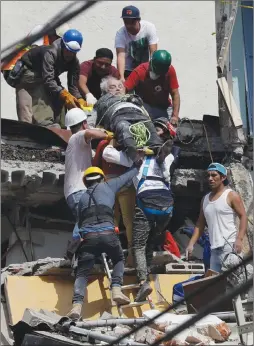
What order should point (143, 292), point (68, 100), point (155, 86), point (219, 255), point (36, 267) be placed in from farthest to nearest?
point (68, 100), point (155, 86), point (36, 267), point (143, 292), point (219, 255)

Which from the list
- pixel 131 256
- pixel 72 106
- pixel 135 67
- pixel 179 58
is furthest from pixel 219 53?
pixel 179 58

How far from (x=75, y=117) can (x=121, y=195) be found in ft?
3.32

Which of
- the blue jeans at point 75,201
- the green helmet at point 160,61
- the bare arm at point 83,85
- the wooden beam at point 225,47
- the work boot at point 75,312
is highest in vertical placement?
the wooden beam at point 225,47

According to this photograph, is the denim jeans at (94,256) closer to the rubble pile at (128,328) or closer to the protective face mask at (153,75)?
the rubble pile at (128,328)

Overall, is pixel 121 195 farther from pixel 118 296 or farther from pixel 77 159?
pixel 118 296

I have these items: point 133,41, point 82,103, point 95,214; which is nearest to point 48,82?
point 82,103

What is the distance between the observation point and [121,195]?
48.9ft

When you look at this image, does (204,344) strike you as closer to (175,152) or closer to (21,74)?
(175,152)

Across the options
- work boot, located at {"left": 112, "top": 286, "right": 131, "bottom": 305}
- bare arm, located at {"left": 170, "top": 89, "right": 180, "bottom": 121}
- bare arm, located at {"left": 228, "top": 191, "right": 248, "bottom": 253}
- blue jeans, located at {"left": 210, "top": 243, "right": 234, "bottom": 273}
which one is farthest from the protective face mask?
work boot, located at {"left": 112, "top": 286, "right": 131, "bottom": 305}

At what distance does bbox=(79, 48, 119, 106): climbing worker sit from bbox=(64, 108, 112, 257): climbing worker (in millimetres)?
1205

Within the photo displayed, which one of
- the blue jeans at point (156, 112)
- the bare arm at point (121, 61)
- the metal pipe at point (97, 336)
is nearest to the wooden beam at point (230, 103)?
the blue jeans at point (156, 112)

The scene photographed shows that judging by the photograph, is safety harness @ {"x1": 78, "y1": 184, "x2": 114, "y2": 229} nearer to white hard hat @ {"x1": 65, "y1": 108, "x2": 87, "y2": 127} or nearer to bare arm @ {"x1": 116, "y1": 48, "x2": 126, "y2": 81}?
white hard hat @ {"x1": 65, "y1": 108, "x2": 87, "y2": 127}

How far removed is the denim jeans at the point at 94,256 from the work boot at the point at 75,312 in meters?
0.07

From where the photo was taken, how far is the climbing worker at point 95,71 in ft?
52.7
